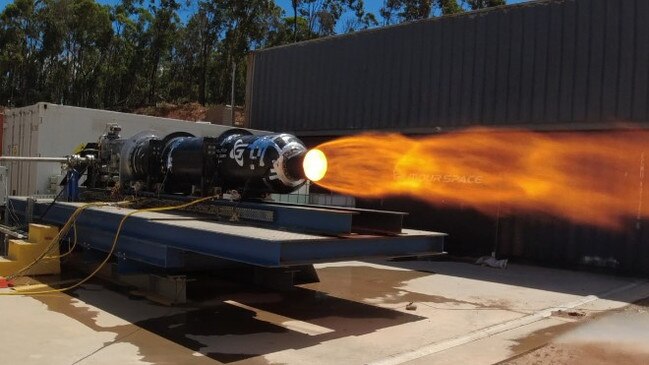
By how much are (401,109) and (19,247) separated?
9071mm

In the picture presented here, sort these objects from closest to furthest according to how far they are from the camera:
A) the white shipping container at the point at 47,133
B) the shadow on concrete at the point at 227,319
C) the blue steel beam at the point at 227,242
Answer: the blue steel beam at the point at 227,242
the shadow on concrete at the point at 227,319
the white shipping container at the point at 47,133

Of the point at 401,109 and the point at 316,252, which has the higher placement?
the point at 401,109

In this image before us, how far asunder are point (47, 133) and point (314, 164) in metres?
7.09

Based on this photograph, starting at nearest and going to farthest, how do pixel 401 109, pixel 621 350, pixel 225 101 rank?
pixel 621 350 → pixel 401 109 → pixel 225 101

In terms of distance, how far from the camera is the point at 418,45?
14.3 meters

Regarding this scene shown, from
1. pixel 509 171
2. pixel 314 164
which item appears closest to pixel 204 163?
pixel 314 164

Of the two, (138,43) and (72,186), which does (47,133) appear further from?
(138,43)

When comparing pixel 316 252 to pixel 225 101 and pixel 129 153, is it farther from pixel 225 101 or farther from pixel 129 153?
pixel 225 101

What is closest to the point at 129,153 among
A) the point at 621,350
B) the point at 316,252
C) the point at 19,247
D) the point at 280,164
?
the point at 19,247

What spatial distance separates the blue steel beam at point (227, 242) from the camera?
5578 mm

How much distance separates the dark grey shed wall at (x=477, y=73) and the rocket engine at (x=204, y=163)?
686 cm

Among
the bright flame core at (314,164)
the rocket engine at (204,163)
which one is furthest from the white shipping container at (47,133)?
the bright flame core at (314,164)

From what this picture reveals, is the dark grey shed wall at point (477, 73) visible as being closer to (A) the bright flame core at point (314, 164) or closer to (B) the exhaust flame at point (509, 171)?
(B) the exhaust flame at point (509, 171)

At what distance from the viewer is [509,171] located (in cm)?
1287
